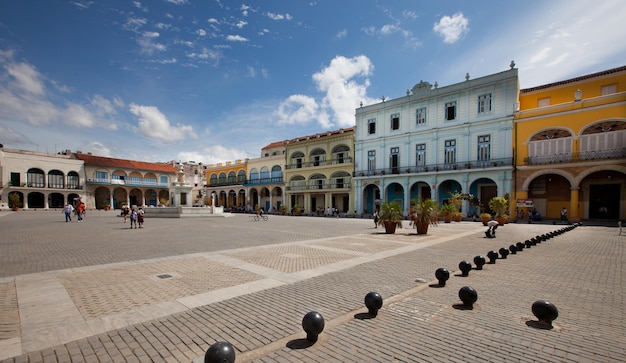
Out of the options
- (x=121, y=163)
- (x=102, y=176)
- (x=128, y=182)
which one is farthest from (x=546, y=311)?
(x=121, y=163)

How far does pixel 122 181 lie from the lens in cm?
5253

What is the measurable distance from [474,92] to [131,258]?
1246 inches

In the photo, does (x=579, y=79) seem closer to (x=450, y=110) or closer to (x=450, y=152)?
(x=450, y=110)

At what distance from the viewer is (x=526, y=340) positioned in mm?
3459

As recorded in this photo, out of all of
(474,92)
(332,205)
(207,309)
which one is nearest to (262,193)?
(332,205)

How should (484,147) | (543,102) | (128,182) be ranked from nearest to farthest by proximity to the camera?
(543,102), (484,147), (128,182)

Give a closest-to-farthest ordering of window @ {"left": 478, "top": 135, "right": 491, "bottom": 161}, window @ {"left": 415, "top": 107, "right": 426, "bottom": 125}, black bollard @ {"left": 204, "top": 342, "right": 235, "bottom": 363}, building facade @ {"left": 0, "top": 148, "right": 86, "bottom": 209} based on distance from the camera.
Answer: black bollard @ {"left": 204, "top": 342, "right": 235, "bottom": 363} → window @ {"left": 478, "top": 135, "right": 491, "bottom": 161} → window @ {"left": 415, "top": 107, "right": 426, "bottom": 125} → building facade @ {"left": 0, "top": 148, "right": 86, "bottom": 209}

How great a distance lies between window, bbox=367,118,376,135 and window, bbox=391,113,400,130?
2352 millimetres

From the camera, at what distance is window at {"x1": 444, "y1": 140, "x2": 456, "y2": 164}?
29969 millimetres

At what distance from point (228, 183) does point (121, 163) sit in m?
20.3

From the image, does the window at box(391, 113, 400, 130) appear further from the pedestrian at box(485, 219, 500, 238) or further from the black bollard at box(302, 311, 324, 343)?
the black bollard at box(302, 311, 324, 343)

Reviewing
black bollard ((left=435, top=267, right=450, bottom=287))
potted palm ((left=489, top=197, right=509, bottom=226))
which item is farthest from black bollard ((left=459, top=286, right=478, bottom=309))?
potted palm ((left=489, top=197, right=509, bottom=226))

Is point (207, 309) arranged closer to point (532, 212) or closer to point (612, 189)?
point (532, 212)

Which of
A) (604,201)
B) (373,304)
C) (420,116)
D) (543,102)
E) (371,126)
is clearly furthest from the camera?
(371,126)
